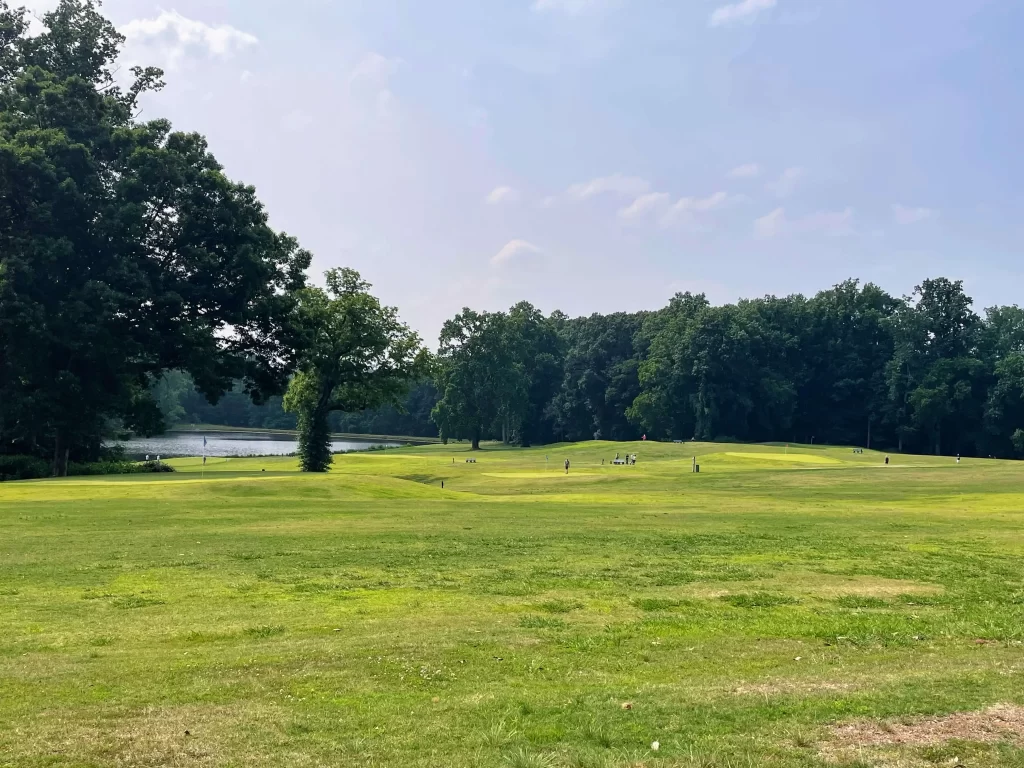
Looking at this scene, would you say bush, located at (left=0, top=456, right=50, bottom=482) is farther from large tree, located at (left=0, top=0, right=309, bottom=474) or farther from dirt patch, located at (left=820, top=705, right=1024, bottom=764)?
dirt patch, located at (left=820, top=705, right=1024, bottom=764)

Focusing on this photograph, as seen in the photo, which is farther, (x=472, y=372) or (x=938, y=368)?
(x=472, y=372)

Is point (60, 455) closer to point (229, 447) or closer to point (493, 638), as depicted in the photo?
point (493, 638)

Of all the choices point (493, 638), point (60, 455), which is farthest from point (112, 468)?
point (493, 638)

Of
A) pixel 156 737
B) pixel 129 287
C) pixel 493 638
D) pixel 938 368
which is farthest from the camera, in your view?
pixel 938 368

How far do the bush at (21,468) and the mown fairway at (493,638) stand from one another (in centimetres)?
2064

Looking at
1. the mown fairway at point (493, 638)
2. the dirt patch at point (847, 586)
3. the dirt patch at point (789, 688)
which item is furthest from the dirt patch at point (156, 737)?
the dirt patch at point (847, 586)

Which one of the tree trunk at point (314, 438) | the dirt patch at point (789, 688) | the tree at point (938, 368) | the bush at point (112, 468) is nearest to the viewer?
the dirt patch at point (789, 688)

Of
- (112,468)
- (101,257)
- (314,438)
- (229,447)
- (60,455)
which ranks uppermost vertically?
(101,257)

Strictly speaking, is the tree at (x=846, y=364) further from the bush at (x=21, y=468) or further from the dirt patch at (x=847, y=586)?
the dirt patch at (x=847, y=586)

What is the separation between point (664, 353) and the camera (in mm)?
116750

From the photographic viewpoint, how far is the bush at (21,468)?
45156 mm

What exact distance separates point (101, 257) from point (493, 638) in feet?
138

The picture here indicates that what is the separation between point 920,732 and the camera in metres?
7.17

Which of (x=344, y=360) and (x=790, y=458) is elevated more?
(x=344, y=360)
